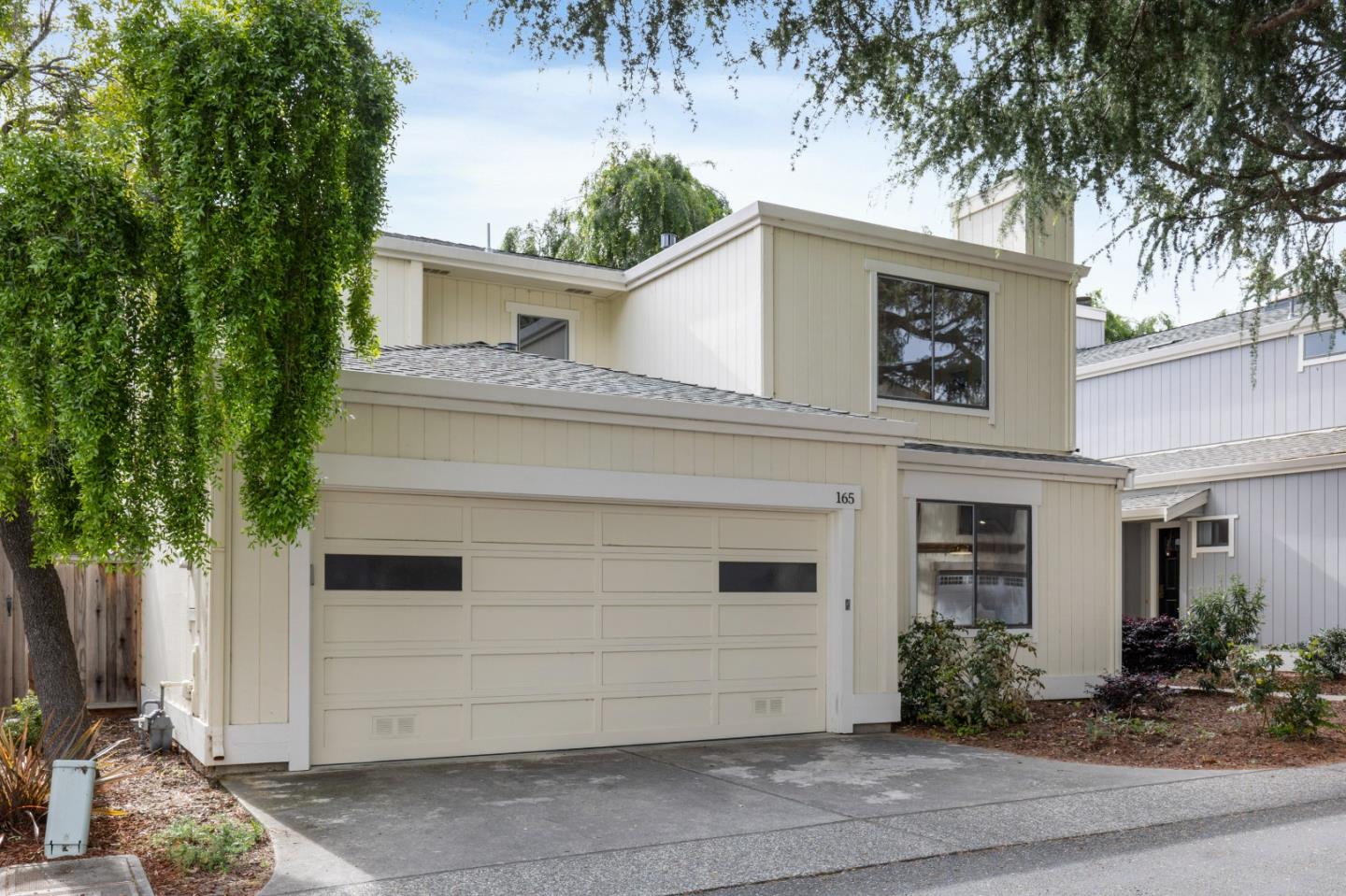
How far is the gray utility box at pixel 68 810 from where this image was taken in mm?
5938

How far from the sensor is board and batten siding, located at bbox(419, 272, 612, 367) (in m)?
14.5

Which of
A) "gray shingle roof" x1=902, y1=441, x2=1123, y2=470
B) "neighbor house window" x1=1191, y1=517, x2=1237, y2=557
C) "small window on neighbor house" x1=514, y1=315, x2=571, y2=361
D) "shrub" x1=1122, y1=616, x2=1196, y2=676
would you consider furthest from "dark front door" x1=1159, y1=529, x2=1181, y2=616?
"small window on neighbor house" x1=514, y1=315, x2=571, y2=361

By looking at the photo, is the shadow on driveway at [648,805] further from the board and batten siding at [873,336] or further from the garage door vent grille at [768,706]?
the board and batten siding at [873,336]

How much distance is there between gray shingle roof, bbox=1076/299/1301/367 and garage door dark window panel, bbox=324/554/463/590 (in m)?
16.6

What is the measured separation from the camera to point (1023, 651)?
13.2m

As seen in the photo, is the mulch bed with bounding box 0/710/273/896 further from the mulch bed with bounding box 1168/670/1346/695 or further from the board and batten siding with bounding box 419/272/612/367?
the mulch bed with bounding box 1168/670/1346/695

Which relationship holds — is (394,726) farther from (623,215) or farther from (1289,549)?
(623,215)

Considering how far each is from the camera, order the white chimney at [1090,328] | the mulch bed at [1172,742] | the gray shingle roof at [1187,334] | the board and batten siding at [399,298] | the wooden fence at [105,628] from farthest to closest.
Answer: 1. the white chimney at [1090,328]
2. the gray shingle roof at [1187,334]
3. the board and batten siding at [399,298]
4. the wooden fence at [105,628]
5. the mulch bed at [1172,742]

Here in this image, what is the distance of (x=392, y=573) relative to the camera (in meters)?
8.83

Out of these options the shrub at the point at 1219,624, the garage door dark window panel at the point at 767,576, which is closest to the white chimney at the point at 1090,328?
the shrub at the point at 1219,624

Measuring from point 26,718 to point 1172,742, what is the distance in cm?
979

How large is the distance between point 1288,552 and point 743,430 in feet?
39.7

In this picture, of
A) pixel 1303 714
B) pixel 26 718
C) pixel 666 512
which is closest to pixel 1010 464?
pixel 1303 714

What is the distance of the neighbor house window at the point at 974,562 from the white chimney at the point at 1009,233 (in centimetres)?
370
